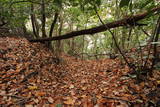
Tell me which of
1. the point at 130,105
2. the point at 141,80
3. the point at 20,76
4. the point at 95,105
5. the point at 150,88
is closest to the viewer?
the point at 130,105

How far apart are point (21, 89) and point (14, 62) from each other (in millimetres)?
1360

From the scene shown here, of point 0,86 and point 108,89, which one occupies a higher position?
point 0,86

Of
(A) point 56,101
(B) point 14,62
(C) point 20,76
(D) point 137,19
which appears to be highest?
(D) point 137,19

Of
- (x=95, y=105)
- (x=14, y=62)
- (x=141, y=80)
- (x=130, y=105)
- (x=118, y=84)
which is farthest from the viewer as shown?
(x=14, y=62)

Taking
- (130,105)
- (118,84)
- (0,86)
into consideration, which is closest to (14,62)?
(0,86)

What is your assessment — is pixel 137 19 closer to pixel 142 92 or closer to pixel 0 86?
pixel 142 92

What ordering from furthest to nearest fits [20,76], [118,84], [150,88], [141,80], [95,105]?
[20,76] < [118,84] < [141,80] < [150,88] < [95,105]

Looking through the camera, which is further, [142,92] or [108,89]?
[108,89]

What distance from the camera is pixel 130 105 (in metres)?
1.54

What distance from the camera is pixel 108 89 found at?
209cm

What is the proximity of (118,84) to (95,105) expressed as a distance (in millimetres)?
752

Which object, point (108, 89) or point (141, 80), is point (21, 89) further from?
point (141, 80)

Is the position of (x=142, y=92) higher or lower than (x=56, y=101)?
higher

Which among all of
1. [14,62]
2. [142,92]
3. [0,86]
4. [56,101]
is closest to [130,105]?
[142,92]
